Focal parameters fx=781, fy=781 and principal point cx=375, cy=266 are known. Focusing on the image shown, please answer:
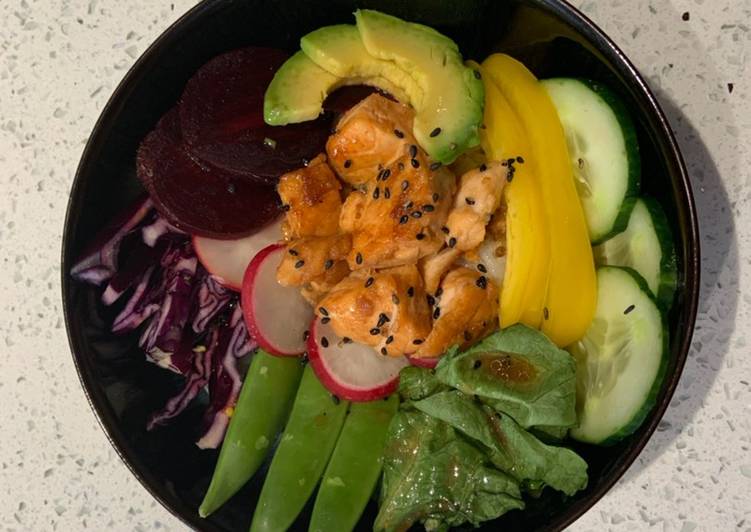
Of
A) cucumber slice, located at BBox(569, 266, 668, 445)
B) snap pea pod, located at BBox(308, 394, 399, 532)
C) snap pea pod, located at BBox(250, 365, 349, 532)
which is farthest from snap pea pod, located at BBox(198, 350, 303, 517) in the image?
cucumber slice, located at BBox(569, 266, 668, 445)

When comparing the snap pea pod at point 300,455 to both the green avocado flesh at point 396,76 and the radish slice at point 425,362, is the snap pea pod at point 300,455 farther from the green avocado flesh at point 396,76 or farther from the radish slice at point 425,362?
the green avocado flesh at point 396,76

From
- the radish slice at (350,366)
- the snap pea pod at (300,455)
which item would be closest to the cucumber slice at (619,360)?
the radish slice at (350,366)

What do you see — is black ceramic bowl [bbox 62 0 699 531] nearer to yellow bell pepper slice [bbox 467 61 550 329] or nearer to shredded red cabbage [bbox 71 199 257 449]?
shredded red cabbage [bbox 71 199 257 449]

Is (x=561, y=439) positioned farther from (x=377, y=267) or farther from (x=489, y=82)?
(x=489, y=82)

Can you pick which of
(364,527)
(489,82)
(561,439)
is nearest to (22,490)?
(364,527)

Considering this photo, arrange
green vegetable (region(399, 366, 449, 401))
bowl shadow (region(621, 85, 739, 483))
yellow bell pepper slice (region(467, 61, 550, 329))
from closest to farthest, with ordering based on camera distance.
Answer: yellow bell pepper slice (region(467, 61, 550, 329)) < green vegetable (region(399, 366, 449, 401)) < bowl shadow (region(621, 85, 739, 483))

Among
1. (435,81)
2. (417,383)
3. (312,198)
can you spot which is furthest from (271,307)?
(435,81)
